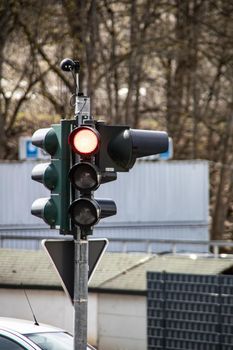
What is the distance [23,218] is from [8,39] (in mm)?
8552

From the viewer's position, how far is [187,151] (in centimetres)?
4672

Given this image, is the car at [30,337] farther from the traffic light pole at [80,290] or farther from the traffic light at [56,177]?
the traffic light at [56,177]

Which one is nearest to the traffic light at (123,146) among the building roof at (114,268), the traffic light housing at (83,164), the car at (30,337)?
the traffic light housing at (83,164)

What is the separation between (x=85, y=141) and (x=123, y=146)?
401mm

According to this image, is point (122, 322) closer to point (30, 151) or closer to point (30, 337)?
point (30, 337)

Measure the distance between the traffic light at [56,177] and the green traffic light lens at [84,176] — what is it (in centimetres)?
27

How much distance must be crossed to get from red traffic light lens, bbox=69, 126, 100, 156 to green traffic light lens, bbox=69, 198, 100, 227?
16.7 inches

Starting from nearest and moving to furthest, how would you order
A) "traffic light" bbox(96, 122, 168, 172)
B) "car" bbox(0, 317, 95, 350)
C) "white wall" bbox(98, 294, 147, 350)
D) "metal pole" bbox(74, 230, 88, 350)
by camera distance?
"metal pole" bbox(74, 230, 88, 350) → "traffic light" bbox(96, 122, 168, 172) → "car" bbox(0, 317, 95, 350) → "white wall" bbox(98, 294, 147, 350)

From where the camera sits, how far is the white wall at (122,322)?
21.2 meters

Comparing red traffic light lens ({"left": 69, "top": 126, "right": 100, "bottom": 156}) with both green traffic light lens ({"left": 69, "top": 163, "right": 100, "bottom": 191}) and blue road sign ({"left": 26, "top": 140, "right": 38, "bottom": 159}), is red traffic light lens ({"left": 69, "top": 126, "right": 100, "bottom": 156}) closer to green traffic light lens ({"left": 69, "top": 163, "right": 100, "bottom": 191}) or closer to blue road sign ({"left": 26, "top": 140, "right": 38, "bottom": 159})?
green traffic light lens ({"left": 69, "top": 163, "right": 100, "bottom": 191})

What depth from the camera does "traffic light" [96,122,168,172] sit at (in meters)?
10.0

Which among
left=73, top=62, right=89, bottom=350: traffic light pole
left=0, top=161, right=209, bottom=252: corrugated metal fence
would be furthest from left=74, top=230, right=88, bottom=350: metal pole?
left=0, top=161, right=209, bottom=252: corrugated metal fence

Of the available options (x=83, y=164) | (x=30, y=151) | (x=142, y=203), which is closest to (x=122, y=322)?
(x=83, y=164)

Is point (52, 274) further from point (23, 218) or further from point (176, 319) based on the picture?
point (23, 218)
